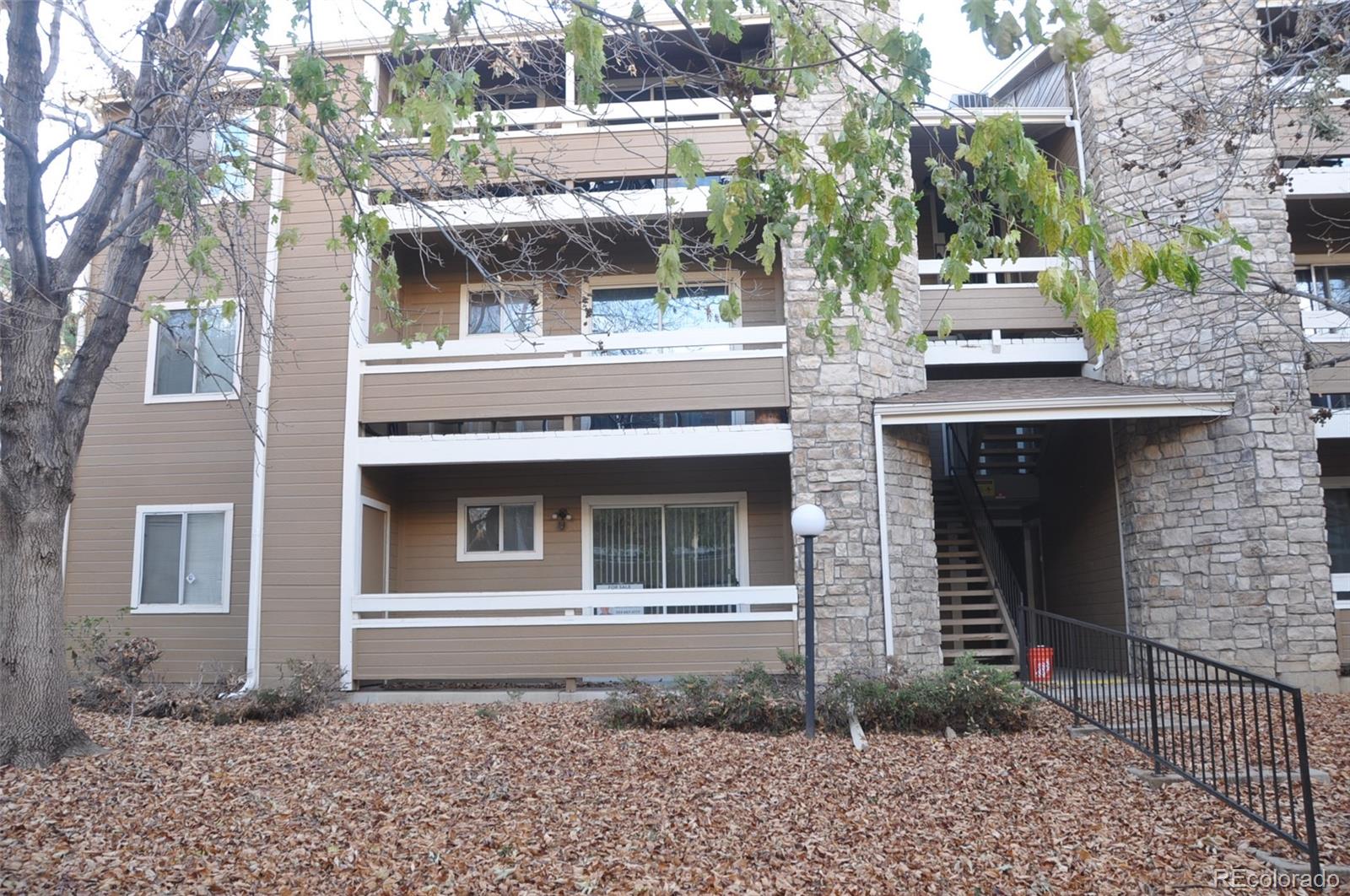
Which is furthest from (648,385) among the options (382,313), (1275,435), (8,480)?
(1275,435)

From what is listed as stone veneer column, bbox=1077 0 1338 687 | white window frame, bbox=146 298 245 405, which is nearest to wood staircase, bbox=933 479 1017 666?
stone veneer column, bbox=1077 0 1338 687

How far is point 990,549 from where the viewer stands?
12750 mm

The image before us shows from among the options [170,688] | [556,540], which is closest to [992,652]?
[556,540]

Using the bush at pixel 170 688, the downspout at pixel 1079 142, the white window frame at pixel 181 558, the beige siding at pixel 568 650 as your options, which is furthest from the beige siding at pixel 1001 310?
the white window frame at pixel 181 558

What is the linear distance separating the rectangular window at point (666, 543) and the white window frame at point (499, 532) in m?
0.66

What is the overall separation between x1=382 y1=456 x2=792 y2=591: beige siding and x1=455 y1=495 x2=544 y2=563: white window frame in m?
0.05

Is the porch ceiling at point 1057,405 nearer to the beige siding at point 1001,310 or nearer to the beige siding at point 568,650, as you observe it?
the beige siding at point 1001,310

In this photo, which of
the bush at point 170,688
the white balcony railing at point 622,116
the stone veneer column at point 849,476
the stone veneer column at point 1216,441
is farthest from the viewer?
the white balcony railing at point 622,116

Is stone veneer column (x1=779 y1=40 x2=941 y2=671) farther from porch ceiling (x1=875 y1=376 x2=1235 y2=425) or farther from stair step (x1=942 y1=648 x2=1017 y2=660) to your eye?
stair step (x1=942 y1=648 x2=1017 y2=660)

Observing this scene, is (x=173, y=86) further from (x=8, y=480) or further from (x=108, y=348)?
(x=8, y=480)

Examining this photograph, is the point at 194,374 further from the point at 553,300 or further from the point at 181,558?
the point at 553,300

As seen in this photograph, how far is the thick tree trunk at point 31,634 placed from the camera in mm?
7258

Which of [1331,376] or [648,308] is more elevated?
[648,308]

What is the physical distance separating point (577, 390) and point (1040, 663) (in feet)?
19.4
